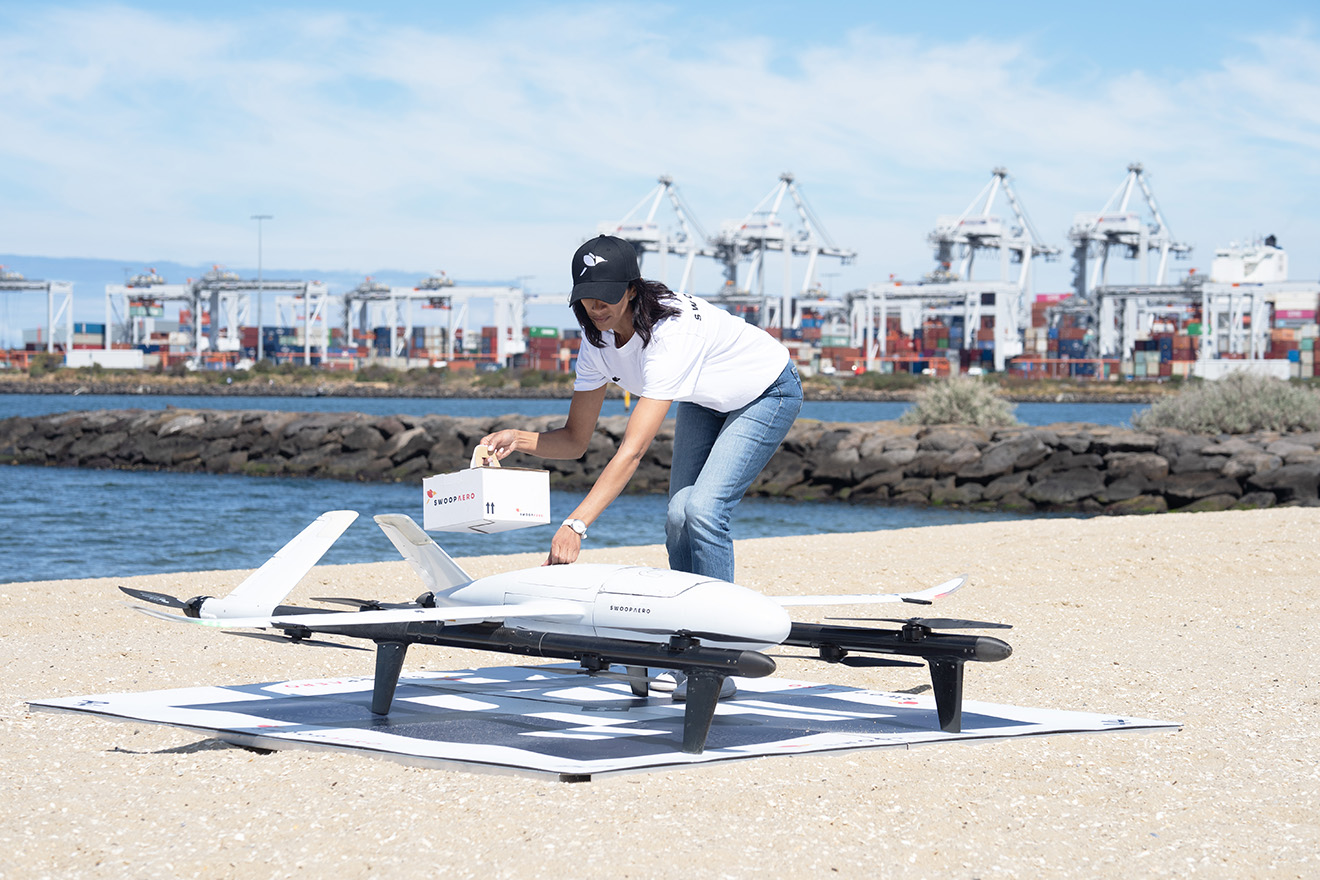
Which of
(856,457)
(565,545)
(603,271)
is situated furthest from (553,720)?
(856,457)

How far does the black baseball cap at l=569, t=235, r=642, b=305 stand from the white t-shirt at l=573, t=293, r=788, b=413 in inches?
7.1

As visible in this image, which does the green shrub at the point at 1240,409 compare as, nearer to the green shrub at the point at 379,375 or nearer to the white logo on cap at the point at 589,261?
the white logo on cap at the point at 589,261

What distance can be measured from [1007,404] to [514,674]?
2505 cm

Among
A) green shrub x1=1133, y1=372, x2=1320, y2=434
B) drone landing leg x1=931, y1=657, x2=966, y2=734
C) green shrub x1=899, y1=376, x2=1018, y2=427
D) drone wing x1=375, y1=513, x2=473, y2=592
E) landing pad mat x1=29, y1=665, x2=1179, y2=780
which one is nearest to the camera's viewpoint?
landing pad mat x1=29, y1=665, x2=1179, y2=780

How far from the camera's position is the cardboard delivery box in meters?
4.05

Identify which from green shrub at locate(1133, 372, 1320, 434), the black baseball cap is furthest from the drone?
green shrub at locate(1133, 372, 1320, 434)

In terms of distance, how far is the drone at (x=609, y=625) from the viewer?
3848 mm

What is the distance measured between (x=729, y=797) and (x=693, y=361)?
1.46m

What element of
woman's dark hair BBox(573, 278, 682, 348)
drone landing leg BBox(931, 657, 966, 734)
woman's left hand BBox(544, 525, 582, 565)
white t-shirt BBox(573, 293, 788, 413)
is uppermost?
woman's dark hair BBox(573, 278, 682, 348)

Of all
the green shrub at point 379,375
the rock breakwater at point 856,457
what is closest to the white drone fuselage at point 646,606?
the rock breakwater at point 856,457

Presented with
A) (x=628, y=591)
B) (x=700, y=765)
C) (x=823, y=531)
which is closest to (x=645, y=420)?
(x=628, y=591)

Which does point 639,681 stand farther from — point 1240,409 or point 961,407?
point 961,407

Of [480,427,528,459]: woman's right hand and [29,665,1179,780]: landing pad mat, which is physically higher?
[480,427,528,459]: woman's right hand

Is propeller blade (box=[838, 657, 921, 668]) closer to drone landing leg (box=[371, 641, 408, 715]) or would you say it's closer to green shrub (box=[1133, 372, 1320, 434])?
drone landing leg (box=[371, 641, 408, 715])
